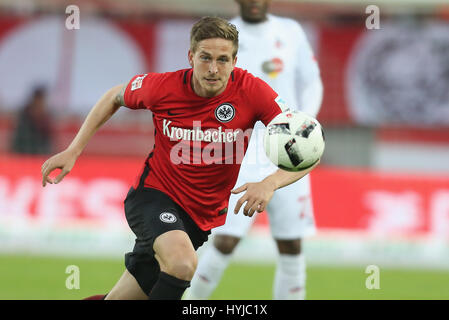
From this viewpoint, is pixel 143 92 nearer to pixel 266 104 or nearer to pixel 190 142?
pixel 190 142

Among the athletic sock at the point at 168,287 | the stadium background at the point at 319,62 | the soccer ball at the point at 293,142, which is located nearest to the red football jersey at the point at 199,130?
the soccer ball at the point at 293,142

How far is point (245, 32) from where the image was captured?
6863 mm

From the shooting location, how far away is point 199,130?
5.20 meters

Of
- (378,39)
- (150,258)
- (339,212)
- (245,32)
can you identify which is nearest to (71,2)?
(378,39)

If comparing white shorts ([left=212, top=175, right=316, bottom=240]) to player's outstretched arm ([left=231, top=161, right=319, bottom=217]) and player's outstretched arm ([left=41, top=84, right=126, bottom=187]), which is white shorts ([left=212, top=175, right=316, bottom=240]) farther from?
player's outstretched arm ([left=231, top=161, right=319, bottom=217])

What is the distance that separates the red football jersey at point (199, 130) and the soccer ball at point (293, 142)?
0.25 m

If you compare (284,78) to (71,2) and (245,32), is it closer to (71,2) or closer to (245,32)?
(245,32)

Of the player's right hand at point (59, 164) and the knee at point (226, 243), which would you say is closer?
the player's right hand at point (59, 164)

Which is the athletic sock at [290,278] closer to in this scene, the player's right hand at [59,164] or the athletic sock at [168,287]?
the athletic sock at [168,287]

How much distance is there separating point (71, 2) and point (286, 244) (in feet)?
36.7

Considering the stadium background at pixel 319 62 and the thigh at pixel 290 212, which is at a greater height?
the stadium background at pixel 319 62

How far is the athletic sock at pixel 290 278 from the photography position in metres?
6.58

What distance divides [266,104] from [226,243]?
5.97 ft

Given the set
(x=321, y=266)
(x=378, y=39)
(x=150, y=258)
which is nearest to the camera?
(x=150, y=258)
